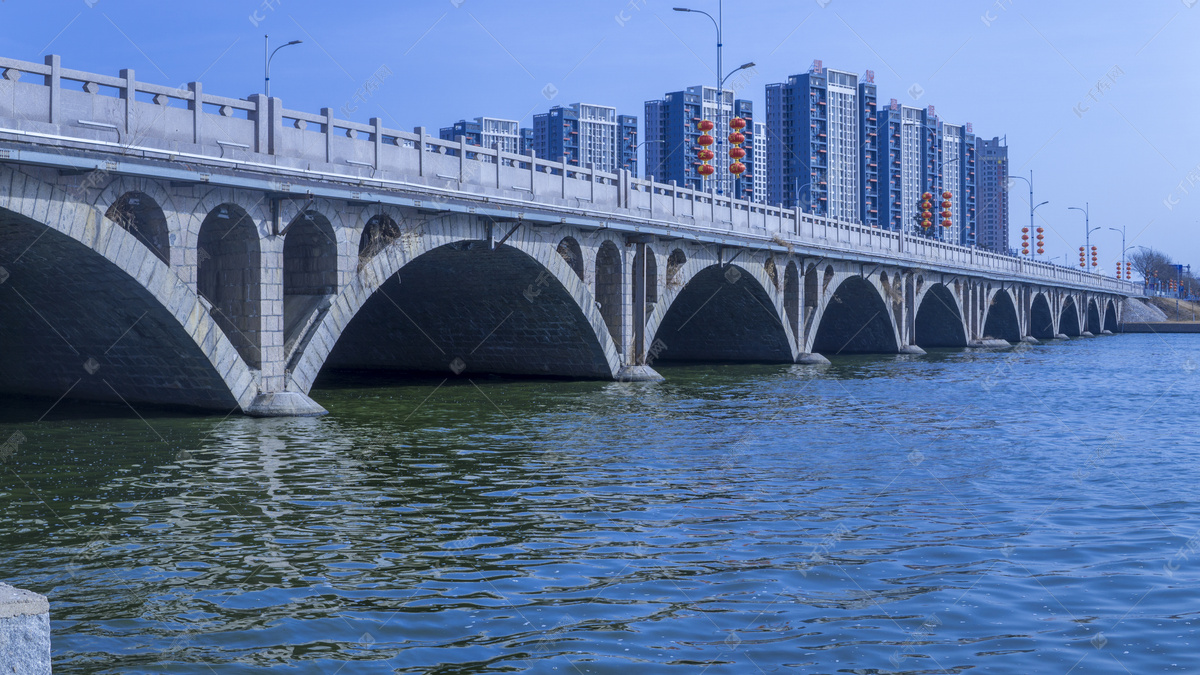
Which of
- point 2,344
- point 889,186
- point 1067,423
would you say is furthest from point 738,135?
point 889,186

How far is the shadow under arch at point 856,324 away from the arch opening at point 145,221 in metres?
47.3

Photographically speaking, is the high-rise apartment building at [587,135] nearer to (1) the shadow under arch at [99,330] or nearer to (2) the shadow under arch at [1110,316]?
(2) the shadow under arch at [1110,316]

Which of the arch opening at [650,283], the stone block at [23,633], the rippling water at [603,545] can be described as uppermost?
the arch opening at [650,283]

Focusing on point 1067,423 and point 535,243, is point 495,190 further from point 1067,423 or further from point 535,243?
point 1067,423

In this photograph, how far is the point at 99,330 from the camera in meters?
25.1

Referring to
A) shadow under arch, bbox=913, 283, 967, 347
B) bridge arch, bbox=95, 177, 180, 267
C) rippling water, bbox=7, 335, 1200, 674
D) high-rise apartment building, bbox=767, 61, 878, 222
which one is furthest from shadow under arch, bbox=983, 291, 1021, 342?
bridge arch, bbox=95, 177, 180, 267

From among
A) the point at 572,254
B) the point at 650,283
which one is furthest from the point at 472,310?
the point at 650,283

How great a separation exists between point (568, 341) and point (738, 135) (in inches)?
484

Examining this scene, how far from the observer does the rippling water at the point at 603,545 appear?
8656 millimetres

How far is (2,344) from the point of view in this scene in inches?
1128

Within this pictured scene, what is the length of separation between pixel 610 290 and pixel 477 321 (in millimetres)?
5426

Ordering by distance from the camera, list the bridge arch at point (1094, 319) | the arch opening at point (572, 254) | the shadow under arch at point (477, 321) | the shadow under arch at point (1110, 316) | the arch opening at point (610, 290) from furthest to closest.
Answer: the shadow under arch at point (1110, 316) < the bridge arch at point (1094, 319) < the arch opening at point (610, 290) < the arch opening at point (572, 254) < the shadow under arch at point (477, 321)

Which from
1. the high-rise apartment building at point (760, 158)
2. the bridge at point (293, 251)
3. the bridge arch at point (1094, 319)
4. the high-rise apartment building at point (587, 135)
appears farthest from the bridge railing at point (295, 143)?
the high-rise apartment building at point (760, 158)

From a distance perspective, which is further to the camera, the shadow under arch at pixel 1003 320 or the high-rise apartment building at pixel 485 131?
the high-rise apartment building at pixel 485 131
